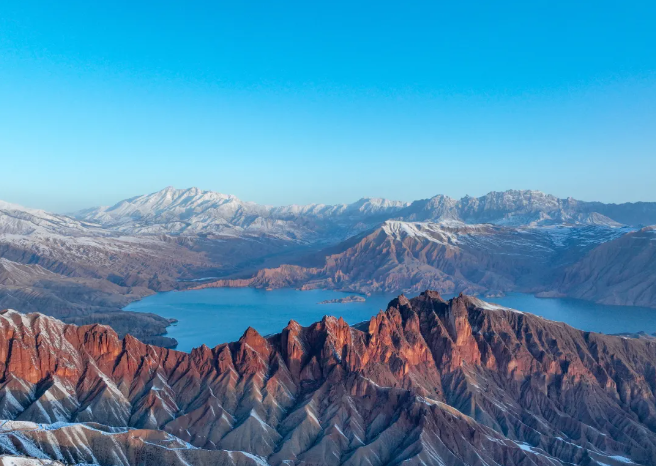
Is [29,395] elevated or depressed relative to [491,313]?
depressed

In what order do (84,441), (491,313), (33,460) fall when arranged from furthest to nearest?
1. (491,313)
2. (84,441)
3. (33,460)

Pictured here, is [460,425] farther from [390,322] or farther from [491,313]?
[491,313]

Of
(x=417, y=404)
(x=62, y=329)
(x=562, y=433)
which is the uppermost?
(x=62, y=329)

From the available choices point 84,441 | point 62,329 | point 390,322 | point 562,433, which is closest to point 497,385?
point 562,433

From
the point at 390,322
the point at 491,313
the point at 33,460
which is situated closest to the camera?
the point at 33,460

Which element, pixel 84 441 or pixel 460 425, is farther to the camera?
pixel 460 425

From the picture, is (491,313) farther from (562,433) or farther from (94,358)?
Answer: (94,358)
